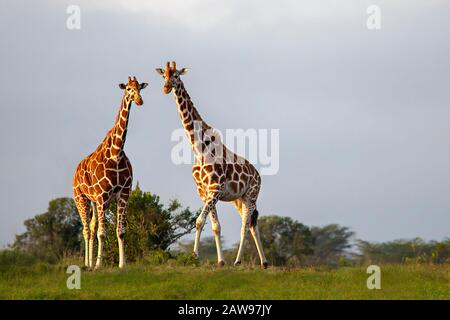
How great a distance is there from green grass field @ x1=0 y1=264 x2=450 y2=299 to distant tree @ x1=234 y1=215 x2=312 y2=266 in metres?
30.2

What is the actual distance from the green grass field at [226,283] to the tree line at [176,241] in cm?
252

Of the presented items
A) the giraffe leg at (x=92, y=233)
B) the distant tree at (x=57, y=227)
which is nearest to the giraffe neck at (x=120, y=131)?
the giraffe leg at (x=92, y=233)

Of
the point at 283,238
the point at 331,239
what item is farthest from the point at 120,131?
the point at 331,239

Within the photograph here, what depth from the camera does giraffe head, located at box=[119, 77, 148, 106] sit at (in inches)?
890

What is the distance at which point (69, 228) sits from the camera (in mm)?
47719

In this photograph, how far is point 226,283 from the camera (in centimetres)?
2033

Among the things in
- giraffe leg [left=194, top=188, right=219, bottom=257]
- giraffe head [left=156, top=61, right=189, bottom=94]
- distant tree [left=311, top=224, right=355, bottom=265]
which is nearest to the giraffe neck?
giraffe head [left=156, top=61, right=189, bottom=94]

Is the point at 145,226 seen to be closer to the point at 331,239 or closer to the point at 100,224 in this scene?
the point at 100,224

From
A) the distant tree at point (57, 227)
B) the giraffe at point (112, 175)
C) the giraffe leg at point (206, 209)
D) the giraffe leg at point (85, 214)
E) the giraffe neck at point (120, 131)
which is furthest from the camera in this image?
the distant tree at point (57, 227)

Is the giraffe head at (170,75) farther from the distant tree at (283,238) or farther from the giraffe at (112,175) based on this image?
the distant tree at (283,238)

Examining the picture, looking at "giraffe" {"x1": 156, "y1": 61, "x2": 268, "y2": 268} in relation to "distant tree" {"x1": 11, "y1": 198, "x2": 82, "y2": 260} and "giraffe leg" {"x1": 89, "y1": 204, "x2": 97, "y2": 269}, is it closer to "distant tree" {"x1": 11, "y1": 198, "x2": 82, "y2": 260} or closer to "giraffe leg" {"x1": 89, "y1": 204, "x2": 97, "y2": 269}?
"giraffe leg" {"x1": 89, "y1": 204, "x2": 97, "y2": 269}

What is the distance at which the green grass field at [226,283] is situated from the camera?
19344 mm

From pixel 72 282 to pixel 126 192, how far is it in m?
3.51

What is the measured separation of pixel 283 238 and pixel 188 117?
32968 millimetres
